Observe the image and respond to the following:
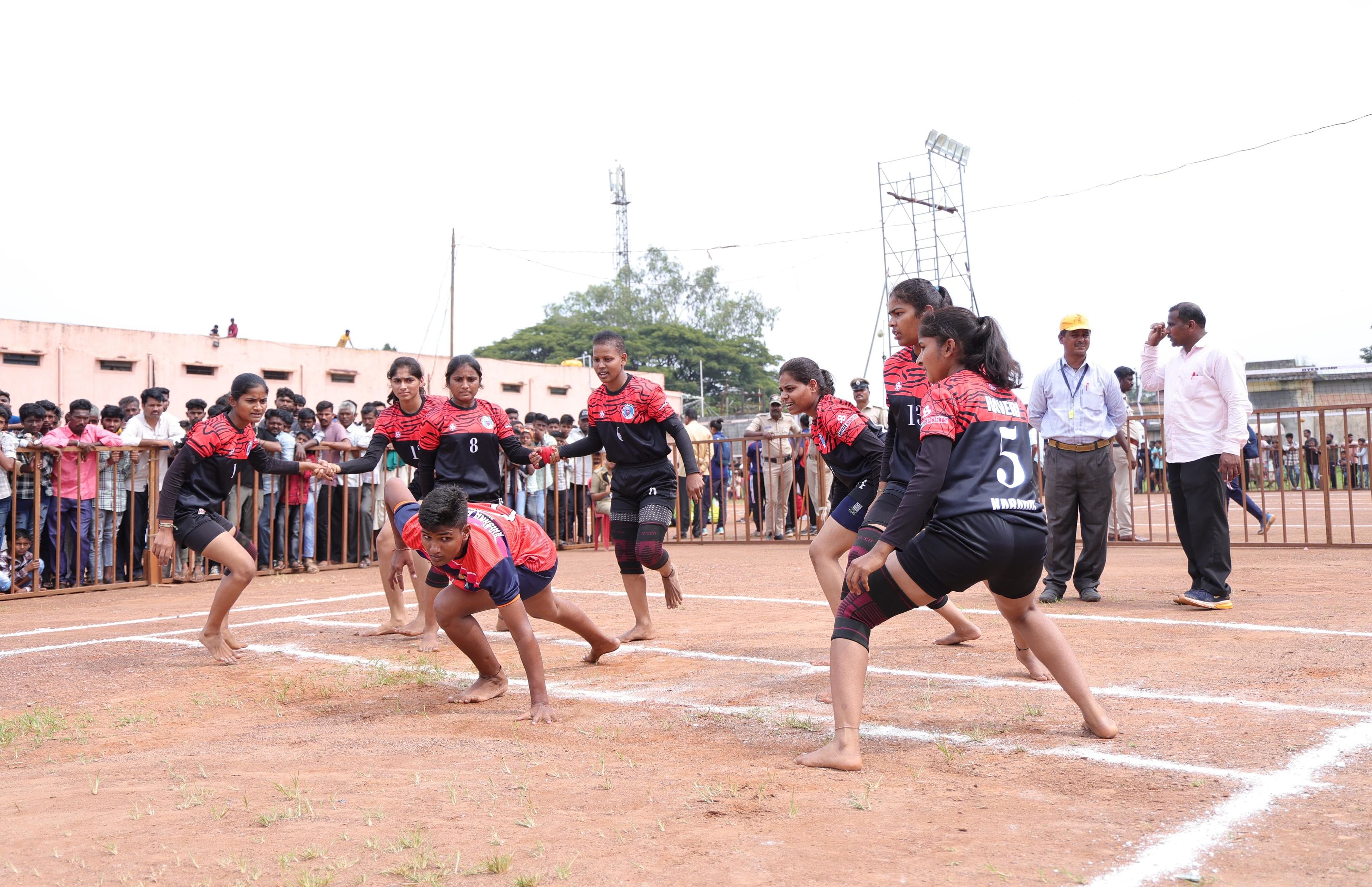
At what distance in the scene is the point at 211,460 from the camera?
291 inches

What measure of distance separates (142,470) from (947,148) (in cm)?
2792

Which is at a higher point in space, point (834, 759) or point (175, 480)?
point (175, 480)

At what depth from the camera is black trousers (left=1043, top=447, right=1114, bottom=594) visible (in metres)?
8.55

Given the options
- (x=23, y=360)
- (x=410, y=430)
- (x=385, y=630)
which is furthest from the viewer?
(x=23, y=360)

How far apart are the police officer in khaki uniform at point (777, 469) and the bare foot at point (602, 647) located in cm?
934

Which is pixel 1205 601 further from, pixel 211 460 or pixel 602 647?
pixel 211 460

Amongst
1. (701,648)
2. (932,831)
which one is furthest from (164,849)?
(701,648)

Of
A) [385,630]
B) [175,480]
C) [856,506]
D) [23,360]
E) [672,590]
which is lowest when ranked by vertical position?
[385,630]

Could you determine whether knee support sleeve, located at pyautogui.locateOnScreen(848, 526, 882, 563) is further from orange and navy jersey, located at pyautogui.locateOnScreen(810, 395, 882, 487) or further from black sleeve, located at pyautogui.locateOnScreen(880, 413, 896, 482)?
orange and navy jersey, located at pyautogui.locateOnScreen(810, 395, 882, 487)

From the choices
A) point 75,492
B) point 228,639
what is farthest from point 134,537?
point 228,639

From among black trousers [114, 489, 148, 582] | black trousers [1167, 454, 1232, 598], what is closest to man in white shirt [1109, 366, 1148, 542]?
black trousers [1167, 454, 1232, 598]

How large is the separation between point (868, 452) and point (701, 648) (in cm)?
175

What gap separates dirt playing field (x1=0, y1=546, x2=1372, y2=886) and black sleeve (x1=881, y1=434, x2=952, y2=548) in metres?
0.87

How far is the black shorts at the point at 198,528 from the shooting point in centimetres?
730
